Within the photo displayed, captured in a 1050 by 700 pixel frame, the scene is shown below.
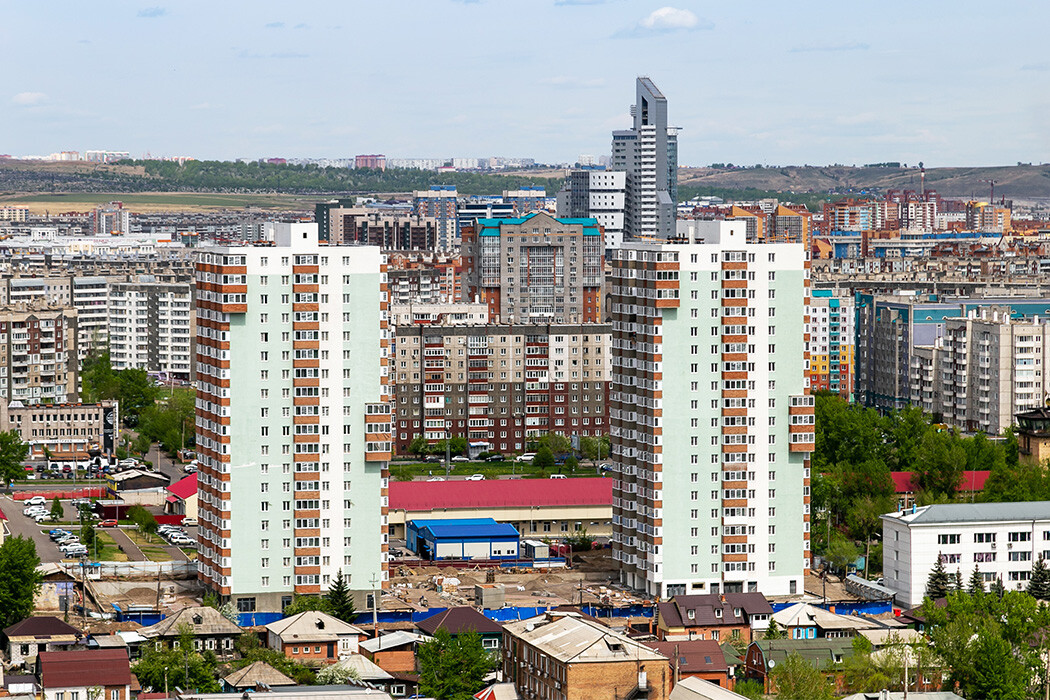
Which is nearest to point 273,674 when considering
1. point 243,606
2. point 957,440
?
point 243,606

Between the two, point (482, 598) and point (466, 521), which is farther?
point (466, 521)

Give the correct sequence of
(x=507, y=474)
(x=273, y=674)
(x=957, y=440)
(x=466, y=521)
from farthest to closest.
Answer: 1. (x=507, y=474)
2. (x=957, y=440)
3. (x=466, y=521)
4. (x=273, y=674)

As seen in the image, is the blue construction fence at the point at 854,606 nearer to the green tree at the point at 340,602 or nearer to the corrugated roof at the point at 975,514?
the corrugated roof at the point at 975,514

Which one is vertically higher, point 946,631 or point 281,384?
point 281,384

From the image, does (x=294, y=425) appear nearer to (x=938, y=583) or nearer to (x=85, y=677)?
(x=85, y=677)

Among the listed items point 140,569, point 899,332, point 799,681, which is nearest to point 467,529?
point 140,569

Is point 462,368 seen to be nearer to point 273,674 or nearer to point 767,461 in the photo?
point 767,461

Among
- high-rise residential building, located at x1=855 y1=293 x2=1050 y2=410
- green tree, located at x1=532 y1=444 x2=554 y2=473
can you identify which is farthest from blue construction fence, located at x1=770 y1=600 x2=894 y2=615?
high-rise residential building, located at x1=855 y1=293 x2=1050 y2=410
